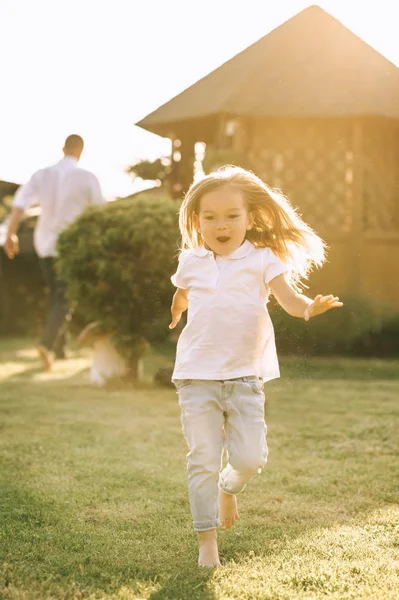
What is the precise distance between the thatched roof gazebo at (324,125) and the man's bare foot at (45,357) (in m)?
4.42

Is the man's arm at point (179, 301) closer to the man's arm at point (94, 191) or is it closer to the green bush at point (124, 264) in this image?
the green bush at point (124, 264)

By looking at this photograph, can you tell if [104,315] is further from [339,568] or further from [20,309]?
[20,309]

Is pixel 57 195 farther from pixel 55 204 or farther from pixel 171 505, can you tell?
pixel 171 505

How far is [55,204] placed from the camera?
26.7 ft

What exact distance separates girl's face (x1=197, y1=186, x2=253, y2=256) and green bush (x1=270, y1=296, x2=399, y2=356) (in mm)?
6315

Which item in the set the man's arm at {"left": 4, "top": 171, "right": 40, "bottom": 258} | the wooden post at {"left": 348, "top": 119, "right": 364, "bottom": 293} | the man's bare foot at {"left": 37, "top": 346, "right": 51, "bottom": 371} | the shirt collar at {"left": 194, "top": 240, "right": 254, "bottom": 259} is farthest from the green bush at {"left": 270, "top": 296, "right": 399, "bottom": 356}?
the shirt collar at {"left": 194, "top": 240, "right": 254, "bottom": 259}

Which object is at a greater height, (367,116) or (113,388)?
(367,116)

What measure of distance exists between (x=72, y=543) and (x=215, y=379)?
77 cm

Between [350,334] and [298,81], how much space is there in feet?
Answer: 11.8

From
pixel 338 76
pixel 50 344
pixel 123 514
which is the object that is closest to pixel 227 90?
pixel 338 76

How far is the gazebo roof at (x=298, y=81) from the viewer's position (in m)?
11.2

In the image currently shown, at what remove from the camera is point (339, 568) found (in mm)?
2836

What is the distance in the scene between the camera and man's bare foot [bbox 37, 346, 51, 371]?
8192 millimetres

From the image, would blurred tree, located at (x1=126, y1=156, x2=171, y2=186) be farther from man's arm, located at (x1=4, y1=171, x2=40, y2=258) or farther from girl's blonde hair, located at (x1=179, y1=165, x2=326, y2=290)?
girl's blonde hair, located at (x1=179, y1=165, x2=326, y2=290)
